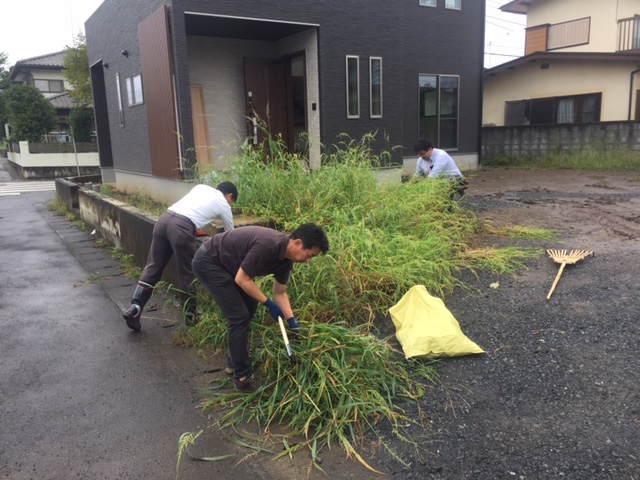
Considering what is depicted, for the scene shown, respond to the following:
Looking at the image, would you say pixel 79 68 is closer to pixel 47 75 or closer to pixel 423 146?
pixel 47 75

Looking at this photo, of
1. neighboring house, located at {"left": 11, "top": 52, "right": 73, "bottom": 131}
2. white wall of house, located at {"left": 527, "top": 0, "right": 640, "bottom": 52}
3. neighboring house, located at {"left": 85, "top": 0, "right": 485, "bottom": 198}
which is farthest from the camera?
neighboring house, located at {"left": 11, "top": 52, "right": 73, "bottom": 131}

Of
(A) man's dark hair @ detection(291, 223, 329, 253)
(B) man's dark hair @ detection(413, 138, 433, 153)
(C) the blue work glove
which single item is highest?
(B) man's dark hair @ detection(413, 138, 433, 153)

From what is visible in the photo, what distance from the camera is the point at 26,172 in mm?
24266

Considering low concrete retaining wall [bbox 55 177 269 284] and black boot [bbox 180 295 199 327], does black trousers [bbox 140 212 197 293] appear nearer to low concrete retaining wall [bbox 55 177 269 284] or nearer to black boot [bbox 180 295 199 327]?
black boot [bbox 180 295 199 327]

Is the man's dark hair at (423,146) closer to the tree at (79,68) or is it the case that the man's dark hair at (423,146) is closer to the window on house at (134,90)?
the window on house at (134,90)

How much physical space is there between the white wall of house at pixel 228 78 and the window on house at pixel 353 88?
2.34ft

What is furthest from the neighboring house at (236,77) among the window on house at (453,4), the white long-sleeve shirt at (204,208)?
the white long-sleeve shirt at (204,208)

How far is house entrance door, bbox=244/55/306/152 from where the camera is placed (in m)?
11.1

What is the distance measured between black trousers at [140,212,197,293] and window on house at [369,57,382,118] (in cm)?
659

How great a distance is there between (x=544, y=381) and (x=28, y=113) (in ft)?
90.1

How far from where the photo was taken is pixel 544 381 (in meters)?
3.40

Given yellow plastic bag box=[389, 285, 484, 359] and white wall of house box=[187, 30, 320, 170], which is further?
white wall of house box=[187, 30, 320, 170]

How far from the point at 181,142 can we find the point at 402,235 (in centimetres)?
459

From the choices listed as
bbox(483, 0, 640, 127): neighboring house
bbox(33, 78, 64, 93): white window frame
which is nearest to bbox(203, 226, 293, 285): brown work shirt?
bbox(483, 0, 640, 127): neighboring house
